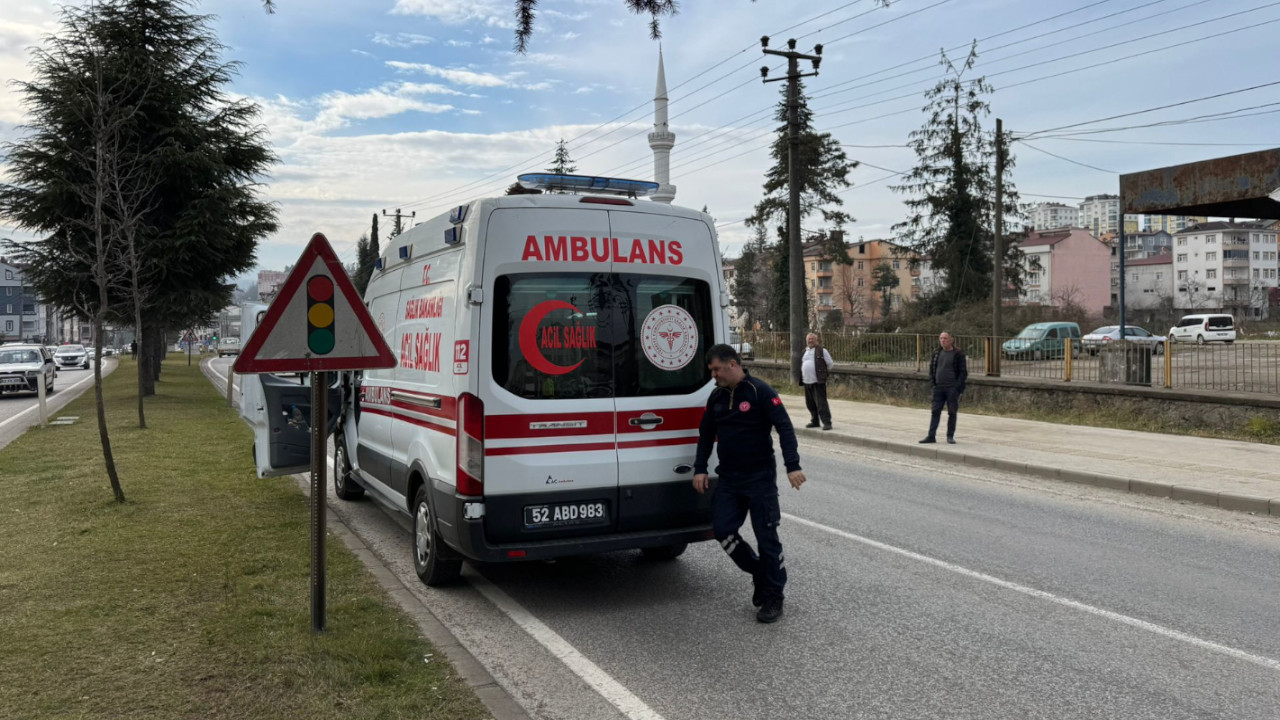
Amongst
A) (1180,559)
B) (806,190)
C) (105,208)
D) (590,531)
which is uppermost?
(806,190)

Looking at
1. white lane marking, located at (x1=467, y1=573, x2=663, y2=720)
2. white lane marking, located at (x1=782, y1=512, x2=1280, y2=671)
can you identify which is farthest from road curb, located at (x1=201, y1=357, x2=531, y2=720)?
white lane marking, located at (x1=782, y1=512, x2=1280, y2=671)

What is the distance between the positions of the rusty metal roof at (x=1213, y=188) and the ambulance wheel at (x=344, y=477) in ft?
48.1

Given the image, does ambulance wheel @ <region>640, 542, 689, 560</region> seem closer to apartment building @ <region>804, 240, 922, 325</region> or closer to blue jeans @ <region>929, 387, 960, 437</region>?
blue jeans @ <region>929, 387, 960, 437</region>

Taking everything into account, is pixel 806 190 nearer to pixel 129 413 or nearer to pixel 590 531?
pixel 129 413

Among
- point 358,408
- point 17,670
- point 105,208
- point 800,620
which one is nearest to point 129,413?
point 105,208

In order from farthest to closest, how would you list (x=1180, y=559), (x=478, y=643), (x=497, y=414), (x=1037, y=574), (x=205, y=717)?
1. (x=1180, y=559)
2. (x=1037, y=574)
3. (x=497, y=414)
4. (x=478, y=643)
5. (x=205, y=717)

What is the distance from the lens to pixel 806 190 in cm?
5634

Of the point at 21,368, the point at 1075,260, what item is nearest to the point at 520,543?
the point at 21,368

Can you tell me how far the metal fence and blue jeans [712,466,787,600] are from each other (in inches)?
510

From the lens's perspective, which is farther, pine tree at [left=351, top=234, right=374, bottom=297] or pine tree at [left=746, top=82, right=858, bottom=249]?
pine tree at [left=351, top=234, right=374, bottom=297]

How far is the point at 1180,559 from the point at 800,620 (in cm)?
365

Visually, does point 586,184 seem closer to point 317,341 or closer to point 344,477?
point 317,341

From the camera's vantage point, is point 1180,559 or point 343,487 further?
point 343,487

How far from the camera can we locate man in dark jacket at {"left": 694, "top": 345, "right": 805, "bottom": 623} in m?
5.47
